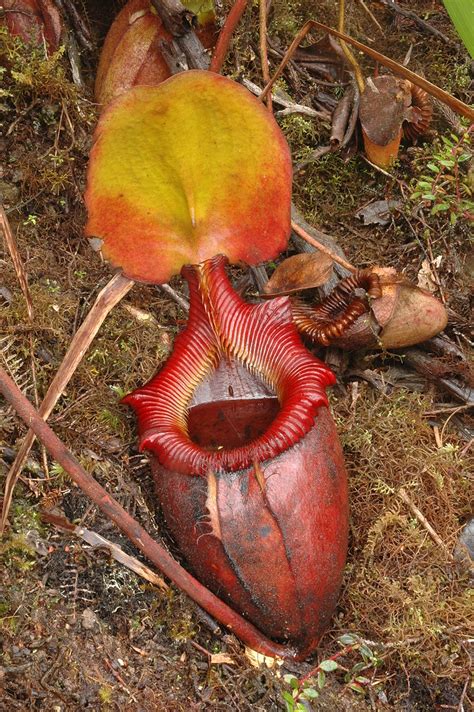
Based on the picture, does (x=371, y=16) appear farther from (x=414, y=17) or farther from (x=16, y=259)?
(x=16, y=259)

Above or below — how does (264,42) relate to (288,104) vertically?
above

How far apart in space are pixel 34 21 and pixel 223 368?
1430 millimetres

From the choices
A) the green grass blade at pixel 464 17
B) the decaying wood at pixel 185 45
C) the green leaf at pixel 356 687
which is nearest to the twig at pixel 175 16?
the decaying wood at pixel 185 45

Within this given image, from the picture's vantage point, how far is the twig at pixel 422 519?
7.99 ft

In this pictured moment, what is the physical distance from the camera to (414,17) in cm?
324

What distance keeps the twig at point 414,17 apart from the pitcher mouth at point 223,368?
66.2 inches

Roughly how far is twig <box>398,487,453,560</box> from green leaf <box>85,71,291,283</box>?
3.13ft

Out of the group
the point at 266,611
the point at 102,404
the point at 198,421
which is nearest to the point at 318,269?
the point at 198,421

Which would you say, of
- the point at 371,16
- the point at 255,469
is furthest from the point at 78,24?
the point at 255,469

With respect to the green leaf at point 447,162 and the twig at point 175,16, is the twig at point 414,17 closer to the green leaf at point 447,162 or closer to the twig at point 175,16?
the green leaf at point 447,162

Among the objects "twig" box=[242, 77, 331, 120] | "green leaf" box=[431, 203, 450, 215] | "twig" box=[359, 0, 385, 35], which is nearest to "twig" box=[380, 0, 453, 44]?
"twig" box=[359, 0, 385, 35]

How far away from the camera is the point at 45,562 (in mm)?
2090

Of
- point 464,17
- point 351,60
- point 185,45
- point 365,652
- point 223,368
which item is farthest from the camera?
point 351,60

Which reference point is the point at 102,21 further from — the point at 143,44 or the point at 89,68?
the point at 143,44
